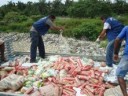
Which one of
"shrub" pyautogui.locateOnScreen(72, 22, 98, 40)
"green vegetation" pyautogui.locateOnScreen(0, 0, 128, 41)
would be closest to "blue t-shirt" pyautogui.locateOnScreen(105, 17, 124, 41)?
"green vegetation" pyautogui.locateOnScreen(0, 0, 128, 41)

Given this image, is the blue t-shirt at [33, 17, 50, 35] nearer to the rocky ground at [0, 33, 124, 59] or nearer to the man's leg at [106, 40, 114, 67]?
the rocky ground at [0, 33, 124, 59]

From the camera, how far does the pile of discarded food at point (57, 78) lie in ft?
23.3

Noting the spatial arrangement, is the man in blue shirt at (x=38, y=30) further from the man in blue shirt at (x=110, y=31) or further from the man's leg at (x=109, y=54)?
the man's leg at (x=109, y=54)

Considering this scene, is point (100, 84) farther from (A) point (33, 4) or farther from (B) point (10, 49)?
(A) point (33, 4)

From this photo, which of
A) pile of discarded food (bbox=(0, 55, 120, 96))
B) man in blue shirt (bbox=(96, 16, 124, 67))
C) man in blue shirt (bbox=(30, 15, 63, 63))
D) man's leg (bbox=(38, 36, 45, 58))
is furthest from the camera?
man's leg (bbox=(38, 36, 45, 58))

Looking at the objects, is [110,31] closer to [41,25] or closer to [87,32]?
[41,25]

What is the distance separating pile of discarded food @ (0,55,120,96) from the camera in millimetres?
7094

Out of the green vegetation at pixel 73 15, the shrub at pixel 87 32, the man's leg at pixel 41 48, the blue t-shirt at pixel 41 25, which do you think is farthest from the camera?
the green vegetation at pixel 73 15

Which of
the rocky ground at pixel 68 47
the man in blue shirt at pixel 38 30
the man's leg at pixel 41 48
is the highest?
the man in blue shirt at pixel 38 30

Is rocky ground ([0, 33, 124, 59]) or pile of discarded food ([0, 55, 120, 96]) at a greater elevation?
pile of discarded food ([0, 55, 120, 96])

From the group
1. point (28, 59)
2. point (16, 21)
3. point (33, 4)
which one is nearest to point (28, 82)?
point (28, 59)

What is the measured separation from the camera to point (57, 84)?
294 inches

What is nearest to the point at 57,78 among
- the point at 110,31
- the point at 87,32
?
the point at 110,31

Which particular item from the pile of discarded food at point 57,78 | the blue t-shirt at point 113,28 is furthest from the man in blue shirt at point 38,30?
the blue t-shirt at point 113,28
